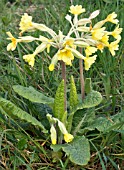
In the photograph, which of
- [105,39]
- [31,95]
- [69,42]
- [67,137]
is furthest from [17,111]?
[105,39]

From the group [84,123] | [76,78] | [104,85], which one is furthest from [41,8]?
[84,123]

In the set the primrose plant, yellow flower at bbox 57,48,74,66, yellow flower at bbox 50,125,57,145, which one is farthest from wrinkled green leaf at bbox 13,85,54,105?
yellow flower at bbox 57,48,74,66

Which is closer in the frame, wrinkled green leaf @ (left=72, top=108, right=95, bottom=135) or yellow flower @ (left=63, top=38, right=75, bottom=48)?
yellow flower @ (left=63, top=38, right=75, bottom=48)

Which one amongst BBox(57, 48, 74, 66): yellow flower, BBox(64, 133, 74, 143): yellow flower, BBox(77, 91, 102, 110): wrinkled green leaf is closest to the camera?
BBox(57, 48, 74, 66): yellow flower

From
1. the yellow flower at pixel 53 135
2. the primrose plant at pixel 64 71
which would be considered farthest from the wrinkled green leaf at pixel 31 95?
the yellow flower at pixel 53 135

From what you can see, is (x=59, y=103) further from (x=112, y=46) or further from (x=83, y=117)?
(x=112, y=46)

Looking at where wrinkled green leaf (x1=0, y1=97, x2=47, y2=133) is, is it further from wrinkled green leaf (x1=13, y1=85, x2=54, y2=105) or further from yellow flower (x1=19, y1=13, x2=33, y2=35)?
yellow flower (x1=19, y1=13, x2=33, y2=35)

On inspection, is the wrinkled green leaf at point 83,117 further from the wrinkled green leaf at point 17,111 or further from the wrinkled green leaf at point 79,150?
the wrinkled green leaf at point 17,111
